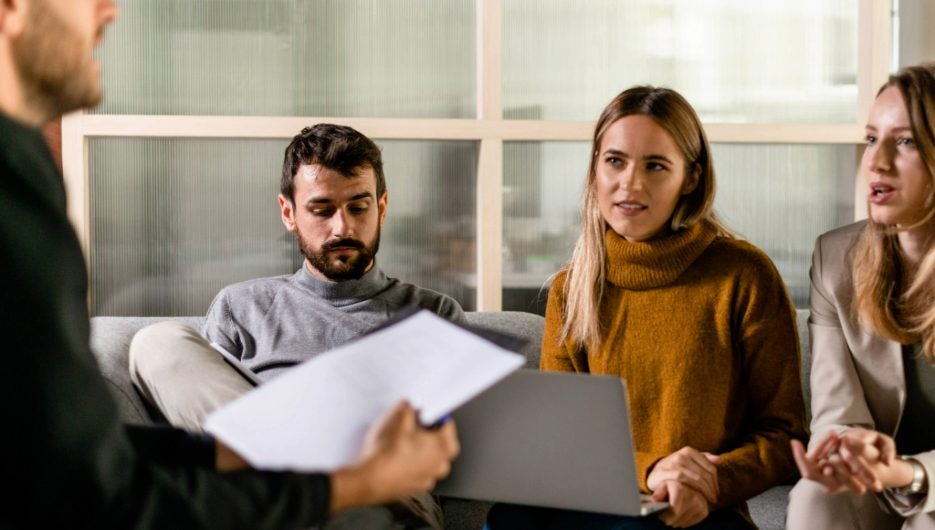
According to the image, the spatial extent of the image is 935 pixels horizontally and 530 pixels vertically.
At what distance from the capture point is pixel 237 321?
7.68ft

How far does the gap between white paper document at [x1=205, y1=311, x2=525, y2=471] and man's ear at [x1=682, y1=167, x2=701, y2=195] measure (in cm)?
88

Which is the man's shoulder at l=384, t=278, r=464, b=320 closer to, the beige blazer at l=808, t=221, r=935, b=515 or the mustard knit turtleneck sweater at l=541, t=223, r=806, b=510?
the mustard knit turtleneck sweater at l=541, t=223, r=806, b=510

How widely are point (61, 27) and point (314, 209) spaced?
4.20ft

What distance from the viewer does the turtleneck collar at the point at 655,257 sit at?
1.84m

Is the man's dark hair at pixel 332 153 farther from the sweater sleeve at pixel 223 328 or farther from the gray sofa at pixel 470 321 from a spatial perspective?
the gray sofa at pixel 470 321

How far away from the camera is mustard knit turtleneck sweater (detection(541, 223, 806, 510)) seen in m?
1.75

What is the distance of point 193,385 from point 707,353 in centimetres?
93

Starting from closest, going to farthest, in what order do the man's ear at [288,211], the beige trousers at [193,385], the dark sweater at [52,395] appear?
the dark sweater at [52,395] → the beige trousers at [193,385] → the man's ear at [288,211]

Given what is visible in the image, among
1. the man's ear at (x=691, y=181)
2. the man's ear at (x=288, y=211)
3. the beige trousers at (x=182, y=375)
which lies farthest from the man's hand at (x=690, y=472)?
the man's ear at (x=288, y=211)

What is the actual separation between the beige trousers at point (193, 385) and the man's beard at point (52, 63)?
2.53 ft

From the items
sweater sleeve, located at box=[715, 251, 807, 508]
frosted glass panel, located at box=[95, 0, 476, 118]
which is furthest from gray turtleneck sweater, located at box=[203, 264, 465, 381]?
sweater sleeve, located at box=[715, 251, 807, 508]

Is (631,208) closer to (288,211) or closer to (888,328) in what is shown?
(888,328)

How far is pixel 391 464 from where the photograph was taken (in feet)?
3.40

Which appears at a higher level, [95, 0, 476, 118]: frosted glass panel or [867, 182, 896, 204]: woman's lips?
[95, 0, 476, 118]: frosted glass panel
